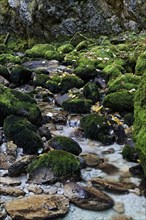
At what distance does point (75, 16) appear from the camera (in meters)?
25.5

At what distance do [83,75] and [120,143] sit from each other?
623cm

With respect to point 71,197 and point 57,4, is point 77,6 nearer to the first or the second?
point 57,4

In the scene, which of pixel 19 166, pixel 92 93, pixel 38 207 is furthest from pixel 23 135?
pixel 92 93

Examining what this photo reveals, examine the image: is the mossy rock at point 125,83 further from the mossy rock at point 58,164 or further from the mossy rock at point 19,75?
the mossy rock at point 58,164

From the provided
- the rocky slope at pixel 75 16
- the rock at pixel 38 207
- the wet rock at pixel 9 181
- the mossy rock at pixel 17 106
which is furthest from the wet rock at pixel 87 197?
the rocky slope at pixel 75 16

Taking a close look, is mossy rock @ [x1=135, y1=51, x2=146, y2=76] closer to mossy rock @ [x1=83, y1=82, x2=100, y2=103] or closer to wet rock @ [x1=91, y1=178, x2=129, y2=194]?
mossy rock @ [x1=83, y1=82, x2=100, y2=103]

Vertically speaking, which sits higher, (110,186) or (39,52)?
(110,186)

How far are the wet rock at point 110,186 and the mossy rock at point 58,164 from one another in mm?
400

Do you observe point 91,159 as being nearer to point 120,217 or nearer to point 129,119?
point 120,217

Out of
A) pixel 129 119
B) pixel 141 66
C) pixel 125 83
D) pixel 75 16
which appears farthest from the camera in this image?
pixel 75 16

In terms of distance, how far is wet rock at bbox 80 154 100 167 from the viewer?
7.09 m

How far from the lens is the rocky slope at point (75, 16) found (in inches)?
893

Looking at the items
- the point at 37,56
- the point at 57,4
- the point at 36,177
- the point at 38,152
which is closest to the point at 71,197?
the point at 36,177

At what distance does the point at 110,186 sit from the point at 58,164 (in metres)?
1.00
